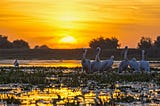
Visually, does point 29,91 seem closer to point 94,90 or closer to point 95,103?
point 94,90

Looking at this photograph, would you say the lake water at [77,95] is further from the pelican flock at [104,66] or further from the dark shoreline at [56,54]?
the dark shoreline at [56,54]

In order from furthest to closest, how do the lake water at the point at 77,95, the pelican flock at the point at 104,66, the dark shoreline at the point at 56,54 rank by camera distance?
1. the dark shoreline at the point at 56,54
2. the pelican flock at the point at 104,66
3. the lake water at the point at 77,95

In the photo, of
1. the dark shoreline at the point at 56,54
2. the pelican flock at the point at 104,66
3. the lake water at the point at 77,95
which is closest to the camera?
the lake water at the point at 77,95

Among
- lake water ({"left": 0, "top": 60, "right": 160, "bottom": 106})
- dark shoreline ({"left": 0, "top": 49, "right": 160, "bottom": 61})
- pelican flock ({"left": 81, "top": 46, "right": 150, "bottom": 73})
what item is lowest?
lake water ({"left": 0, "top": 60, "right": 160, "bottom": 106})

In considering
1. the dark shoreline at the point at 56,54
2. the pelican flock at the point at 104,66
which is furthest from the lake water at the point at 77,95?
the dark shoreline at the point at 56,54

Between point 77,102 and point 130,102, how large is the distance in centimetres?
165

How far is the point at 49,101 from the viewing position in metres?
16.6

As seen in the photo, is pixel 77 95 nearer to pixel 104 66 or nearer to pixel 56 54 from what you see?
pixel 104 66

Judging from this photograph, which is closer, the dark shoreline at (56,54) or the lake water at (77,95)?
the lake water at (77,95)

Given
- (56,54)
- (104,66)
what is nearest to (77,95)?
(104,66)

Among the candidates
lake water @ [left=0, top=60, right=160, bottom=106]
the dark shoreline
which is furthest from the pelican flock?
the dark shoreline

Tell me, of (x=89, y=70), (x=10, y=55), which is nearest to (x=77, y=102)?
(x=89, y=70)

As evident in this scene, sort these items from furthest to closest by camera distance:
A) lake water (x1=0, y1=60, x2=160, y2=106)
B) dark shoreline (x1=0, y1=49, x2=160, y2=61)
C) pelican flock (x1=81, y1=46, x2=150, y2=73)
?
dark shoreline (x1=0, y1=49, x2=160, y2=61) → pelican flock (x1=81, y1=46, x2=150, y2=73) → lake water (x1=0, y1=60, x2=160, y2=106)

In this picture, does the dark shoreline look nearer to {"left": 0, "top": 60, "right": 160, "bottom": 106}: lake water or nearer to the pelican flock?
the pelican flock
